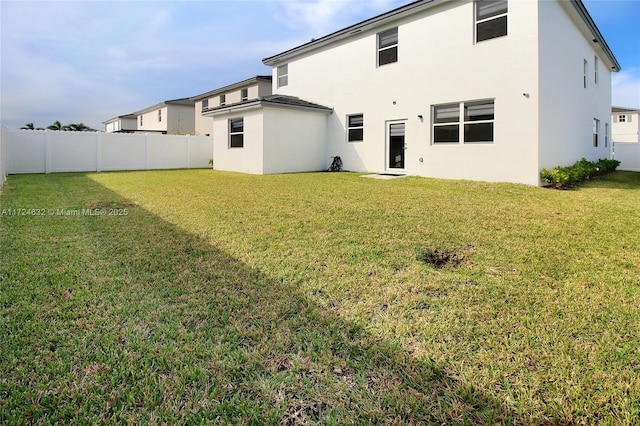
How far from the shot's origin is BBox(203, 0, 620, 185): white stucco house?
11.0m

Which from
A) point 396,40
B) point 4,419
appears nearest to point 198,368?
point 4,419

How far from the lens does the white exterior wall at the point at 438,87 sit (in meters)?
10.9

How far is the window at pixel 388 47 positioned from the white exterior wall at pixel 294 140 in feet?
11.7

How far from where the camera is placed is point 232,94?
26109mm

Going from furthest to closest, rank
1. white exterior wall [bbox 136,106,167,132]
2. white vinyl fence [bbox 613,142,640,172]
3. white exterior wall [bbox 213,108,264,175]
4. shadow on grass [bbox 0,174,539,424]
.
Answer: white exterior wall [bbox 136,106,167,132] → white vinyl fence [bbox 613,142,640,172] → white exterior wall [bbox 213,108,264,175] → shadow on grass [bbox 0,174,539,424]

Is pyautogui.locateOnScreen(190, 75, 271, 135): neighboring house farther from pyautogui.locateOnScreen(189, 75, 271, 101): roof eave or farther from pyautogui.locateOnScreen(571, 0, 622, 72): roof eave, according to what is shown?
pyautogui.locateOnScreen(571, 0, 622, 72): roof eave

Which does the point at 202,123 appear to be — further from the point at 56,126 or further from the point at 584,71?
the point at 584,71

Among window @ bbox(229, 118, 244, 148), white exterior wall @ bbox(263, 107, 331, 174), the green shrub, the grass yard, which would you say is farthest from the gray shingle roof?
the grass yard

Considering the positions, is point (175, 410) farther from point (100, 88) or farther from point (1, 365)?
point (100, 88)

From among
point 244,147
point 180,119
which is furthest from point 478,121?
point 180,119

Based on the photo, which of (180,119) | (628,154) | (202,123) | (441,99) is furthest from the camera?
(180,119)

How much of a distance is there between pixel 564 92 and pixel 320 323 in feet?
46.1

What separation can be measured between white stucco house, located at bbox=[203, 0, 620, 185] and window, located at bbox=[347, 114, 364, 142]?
56mm

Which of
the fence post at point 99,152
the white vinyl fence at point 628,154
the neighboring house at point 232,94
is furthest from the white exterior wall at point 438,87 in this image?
the white vinyl fence at point 628,154
